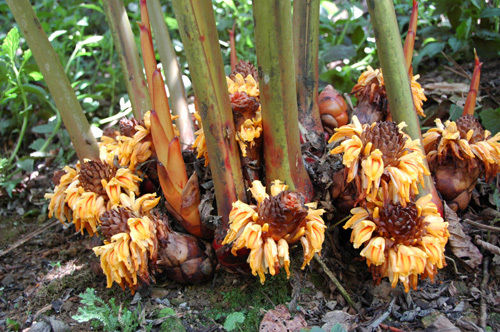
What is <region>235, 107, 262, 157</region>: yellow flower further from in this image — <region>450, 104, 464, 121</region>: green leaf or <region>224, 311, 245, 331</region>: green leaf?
<region>450, 104, 464, 121</region>: green leaf

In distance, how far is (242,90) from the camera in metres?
1.84

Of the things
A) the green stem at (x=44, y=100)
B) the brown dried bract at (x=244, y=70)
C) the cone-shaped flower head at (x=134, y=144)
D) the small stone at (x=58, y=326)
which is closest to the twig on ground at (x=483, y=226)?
the brown dried bract at (x=244, y=70)

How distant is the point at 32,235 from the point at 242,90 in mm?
1530

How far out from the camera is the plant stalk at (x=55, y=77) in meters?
1.83

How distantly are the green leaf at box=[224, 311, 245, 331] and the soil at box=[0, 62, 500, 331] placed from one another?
39mm

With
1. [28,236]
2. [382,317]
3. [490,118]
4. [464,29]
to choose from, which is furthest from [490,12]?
[28,236]

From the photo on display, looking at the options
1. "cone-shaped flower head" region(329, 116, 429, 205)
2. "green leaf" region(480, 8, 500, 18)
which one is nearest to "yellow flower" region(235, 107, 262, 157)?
"cone-shaped flower head" region(329, 116, 429, 205)

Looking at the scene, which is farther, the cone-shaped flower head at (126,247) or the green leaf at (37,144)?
the green leaf at (37,144)

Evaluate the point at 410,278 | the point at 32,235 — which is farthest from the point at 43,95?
the point at 410,278

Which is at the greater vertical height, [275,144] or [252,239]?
[275,144]

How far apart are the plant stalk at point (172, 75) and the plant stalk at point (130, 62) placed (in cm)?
14

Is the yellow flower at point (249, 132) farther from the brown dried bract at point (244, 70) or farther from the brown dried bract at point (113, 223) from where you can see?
the brown dried bract at point (113, 223)

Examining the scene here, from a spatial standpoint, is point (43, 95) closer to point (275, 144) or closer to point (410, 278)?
point (275, 144)

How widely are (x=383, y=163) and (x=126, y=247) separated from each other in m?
1.00
